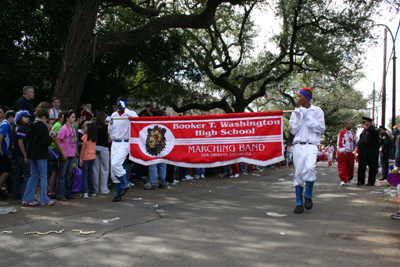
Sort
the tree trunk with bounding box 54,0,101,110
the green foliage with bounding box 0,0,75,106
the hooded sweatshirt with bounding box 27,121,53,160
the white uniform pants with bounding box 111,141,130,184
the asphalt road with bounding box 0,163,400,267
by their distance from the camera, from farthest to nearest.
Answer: the green foliage with bounding box 0,0,75,106 → the tree trunk with bounding box 54,0,101,110 → the white uniform pants with bounding box 111,141,130,184 → the hooded sweatshirt with bounding box 27,121,53,160 → the asphalt road with bounding box 0,163,400,267

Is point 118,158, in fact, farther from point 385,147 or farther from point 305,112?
point 385,147

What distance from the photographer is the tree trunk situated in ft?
38.8

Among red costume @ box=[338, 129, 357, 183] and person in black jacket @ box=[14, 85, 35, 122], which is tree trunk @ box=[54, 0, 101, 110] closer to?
person in black jacket @ box=[14, 85, 35, 122]

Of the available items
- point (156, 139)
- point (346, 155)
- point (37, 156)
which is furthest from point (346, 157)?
point (37, 156)

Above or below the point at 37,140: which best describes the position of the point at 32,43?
above

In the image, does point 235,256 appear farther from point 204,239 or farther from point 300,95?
point 300,95

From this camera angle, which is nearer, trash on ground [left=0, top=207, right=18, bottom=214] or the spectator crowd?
trash on ground [left=0, top=207, right=18, bottom=214]

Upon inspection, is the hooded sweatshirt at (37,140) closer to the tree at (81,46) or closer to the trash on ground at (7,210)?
the trash on ground at (7,210)

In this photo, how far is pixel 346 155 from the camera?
11.4 m

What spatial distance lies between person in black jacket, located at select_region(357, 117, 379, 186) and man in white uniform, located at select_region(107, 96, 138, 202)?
7661mm

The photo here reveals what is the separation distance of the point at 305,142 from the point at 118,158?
3845mm

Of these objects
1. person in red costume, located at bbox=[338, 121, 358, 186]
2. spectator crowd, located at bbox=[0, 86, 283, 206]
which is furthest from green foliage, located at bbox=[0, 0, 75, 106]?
person in red costume, located at bbox=[338, 121, 358, 186]

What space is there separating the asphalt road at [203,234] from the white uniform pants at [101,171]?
1127 millimetres

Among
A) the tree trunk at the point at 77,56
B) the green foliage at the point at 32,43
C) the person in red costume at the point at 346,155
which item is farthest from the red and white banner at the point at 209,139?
the green foliage at the point at 32,43
